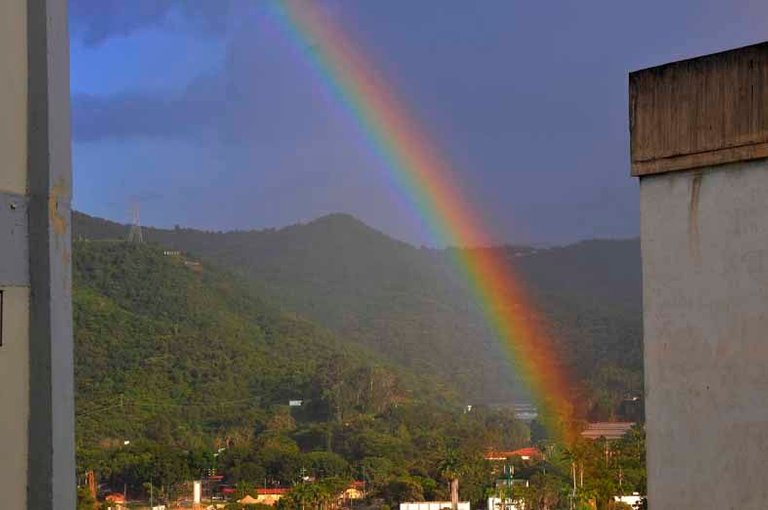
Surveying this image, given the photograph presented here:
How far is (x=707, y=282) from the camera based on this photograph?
2.57 m

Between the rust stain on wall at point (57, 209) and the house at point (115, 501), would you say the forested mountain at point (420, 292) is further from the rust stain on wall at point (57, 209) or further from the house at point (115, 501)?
the rust stain on wall at point (57, 209)

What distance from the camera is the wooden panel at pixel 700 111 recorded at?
8.52 feet

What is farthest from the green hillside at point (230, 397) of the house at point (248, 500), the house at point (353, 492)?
the house at point (248, 500)

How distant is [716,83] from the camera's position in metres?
2.70

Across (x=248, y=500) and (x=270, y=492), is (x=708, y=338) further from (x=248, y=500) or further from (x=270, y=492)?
(x=270, y=492)

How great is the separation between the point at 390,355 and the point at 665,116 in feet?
256

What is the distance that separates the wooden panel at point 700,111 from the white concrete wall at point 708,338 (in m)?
0.05

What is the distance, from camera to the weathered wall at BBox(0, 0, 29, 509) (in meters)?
1.48

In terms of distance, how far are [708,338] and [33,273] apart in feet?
5.46

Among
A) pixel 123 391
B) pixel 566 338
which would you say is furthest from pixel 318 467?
pixel 566 338

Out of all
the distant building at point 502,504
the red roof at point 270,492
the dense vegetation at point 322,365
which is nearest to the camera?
the distant building at point 502,504

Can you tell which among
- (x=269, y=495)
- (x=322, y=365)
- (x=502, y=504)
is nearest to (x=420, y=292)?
(x=322, y=365)

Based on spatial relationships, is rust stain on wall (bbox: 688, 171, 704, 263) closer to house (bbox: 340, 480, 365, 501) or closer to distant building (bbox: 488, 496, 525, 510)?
distant building (bbox: 488, 496, 525, 510)

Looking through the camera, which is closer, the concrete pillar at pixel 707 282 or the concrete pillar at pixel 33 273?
the concrete pillar at pixel 33 273
